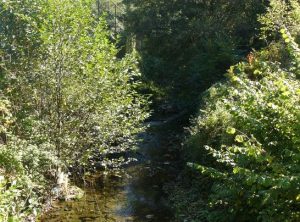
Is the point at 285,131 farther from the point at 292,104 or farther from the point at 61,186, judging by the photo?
the point at 61,186

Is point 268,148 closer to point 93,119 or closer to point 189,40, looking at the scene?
point 93,119

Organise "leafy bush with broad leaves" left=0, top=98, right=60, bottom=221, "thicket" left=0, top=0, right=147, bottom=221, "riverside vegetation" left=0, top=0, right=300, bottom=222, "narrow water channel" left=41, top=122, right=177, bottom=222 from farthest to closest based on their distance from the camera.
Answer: "narrow water channel" left=41, top=122, right=177, bottom=222 < "thicket" left=0, top=0, right=147, bottom=221 < "leafy bush with broad leaves" left=0, top=98, right=60, bottom=221 < "riverside vegetation" left=0, top=0, right=300, bottom=222

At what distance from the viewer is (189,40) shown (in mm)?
28078

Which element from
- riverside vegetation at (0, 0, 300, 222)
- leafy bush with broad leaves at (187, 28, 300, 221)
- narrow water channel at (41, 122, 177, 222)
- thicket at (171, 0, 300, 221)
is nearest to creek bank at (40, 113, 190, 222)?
narrow water channel at (41, 122, 177, 222)

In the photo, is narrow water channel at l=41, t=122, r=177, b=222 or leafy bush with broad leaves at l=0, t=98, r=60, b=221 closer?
leafy bush with broad leaves at l=0, t=98, r=60, b=221

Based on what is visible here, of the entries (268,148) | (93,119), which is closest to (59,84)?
(93,119)

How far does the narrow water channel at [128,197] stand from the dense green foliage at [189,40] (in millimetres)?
7840

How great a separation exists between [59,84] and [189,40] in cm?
1891

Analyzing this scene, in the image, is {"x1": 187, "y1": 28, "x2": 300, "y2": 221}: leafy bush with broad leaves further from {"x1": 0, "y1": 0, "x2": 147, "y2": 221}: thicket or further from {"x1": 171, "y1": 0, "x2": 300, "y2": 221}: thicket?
{"x1": 0, "y1": 0, "x2": 147, "y2": 221}: thicket

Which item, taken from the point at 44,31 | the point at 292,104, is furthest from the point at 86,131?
the point at 292,104

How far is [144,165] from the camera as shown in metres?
15.2

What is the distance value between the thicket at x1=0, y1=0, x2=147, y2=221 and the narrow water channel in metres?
1.06

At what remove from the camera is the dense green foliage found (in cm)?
2270

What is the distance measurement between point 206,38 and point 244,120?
20201 millimetres
